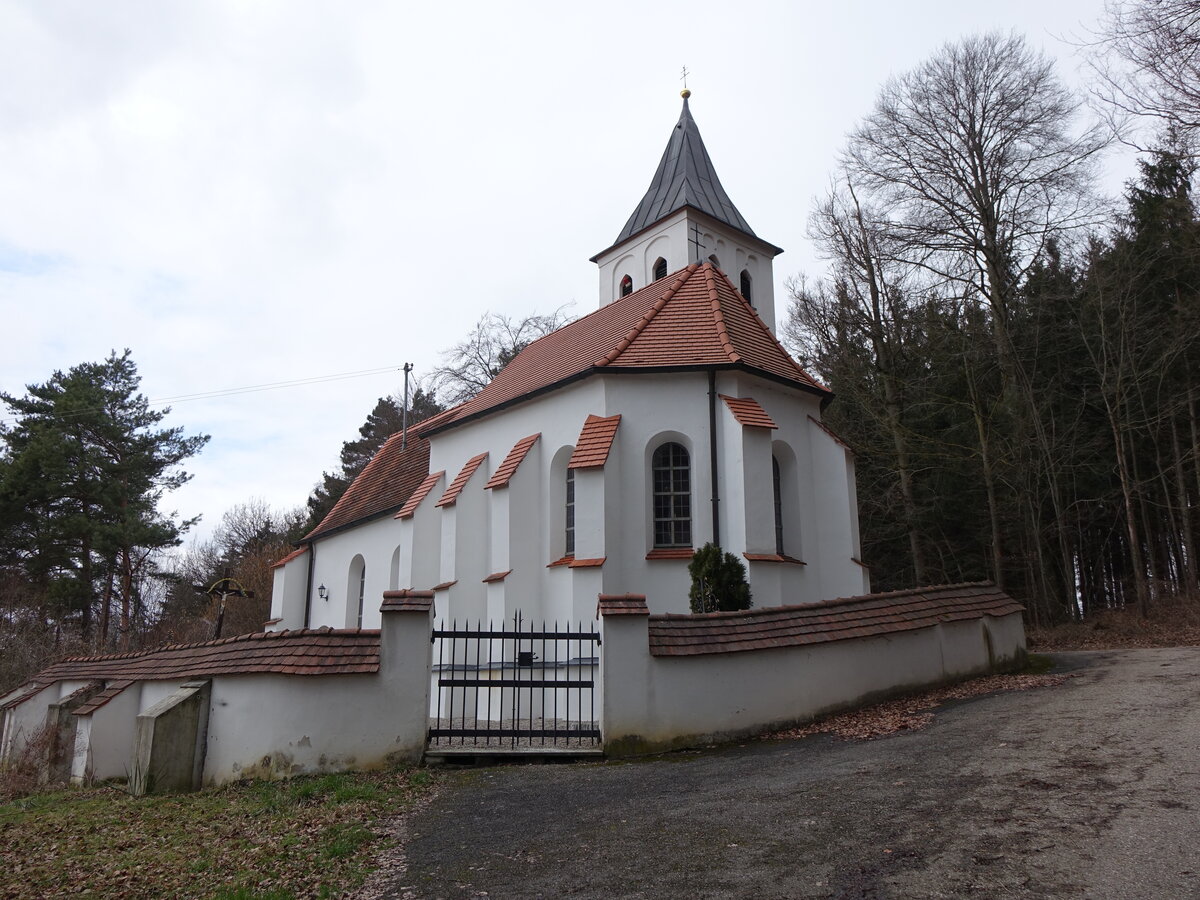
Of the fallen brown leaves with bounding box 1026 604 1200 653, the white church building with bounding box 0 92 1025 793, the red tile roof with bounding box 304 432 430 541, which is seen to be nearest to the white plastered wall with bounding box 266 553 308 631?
the red tile roof with bounding box 304 432 430 541

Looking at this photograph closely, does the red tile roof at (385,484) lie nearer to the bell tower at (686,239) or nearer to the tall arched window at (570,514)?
the tall arched window at (570,514)

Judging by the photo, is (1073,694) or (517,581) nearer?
(1073,694)

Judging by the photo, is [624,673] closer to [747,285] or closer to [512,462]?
[512,462]

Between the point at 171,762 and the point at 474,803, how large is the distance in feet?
12.6

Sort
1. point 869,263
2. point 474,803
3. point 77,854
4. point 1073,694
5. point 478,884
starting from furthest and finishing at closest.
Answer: point 869,263 → point 1073,694 → point 474,803 → point 77,854 → point 478,884

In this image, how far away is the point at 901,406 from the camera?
82.5 feet

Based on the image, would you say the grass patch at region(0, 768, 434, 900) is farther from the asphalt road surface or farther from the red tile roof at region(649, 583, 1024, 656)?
the red tile roof at region(649, 583, 1024, 656)

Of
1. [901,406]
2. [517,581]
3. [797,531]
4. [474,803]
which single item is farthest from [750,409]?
[901,406]

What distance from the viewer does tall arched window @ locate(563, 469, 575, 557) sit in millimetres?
15530

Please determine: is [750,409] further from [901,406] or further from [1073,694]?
[901,406]

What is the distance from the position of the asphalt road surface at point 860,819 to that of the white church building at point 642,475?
535cm

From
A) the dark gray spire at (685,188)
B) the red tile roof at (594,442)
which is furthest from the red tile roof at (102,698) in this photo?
the dark gray spire at (685,188)

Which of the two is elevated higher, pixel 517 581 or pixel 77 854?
pixel 517 581

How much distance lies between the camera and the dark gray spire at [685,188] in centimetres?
2823
